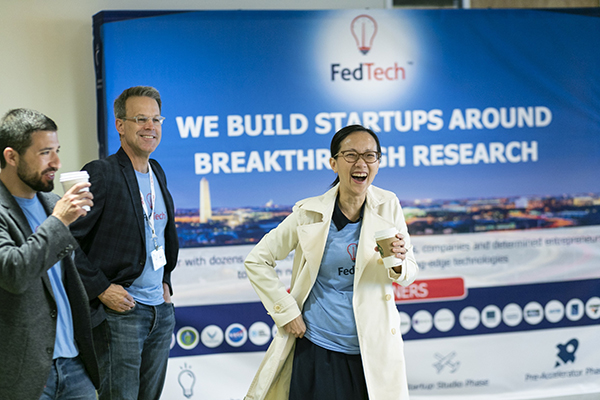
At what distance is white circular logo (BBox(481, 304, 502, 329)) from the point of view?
3840 mm

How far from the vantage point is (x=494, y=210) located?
3.83 meters

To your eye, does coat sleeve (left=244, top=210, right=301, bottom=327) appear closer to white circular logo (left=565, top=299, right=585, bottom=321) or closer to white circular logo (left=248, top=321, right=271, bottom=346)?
white circular logo (left=248, top=321, right=271, bottom=346)

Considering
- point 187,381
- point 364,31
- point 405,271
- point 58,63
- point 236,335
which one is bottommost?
point 187,381

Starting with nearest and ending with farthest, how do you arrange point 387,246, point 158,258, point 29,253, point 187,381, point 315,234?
point 29,253 → point 387,246 → point 315,234 → point 158,258 → point 187,381

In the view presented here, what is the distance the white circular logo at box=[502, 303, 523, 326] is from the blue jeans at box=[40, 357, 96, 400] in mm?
2876

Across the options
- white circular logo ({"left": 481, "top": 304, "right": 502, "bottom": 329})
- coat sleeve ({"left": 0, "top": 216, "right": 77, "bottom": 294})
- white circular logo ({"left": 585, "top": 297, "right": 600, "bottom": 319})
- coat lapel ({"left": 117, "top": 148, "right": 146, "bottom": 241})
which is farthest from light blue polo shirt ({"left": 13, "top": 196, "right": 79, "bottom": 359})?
white circular logo ({"left": 585, "top": 297, "right": 600, "bottom": 319})

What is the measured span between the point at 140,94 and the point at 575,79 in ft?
9.79

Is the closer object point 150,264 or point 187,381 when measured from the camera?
point 150,264

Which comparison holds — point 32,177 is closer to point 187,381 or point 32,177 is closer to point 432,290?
point 187,381

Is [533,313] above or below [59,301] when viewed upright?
below

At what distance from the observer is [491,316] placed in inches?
151

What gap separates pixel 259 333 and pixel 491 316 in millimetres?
1593

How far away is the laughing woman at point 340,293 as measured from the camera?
84.5 inches

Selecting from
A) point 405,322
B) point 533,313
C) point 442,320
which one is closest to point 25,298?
point 405,322
